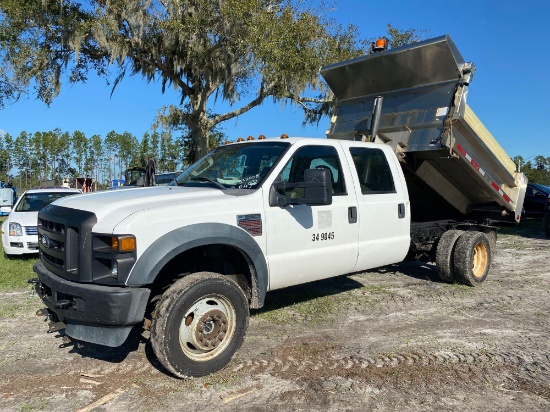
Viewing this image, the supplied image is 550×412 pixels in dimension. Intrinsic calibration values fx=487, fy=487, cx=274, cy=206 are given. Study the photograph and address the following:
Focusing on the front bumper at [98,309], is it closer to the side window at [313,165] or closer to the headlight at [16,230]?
the side window at [313,165]

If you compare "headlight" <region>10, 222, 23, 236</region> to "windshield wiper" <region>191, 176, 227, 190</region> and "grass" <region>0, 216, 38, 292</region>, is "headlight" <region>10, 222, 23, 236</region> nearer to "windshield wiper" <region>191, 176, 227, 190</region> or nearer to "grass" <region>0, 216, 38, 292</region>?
"grass" <region>0, 216, 38, 292</region>

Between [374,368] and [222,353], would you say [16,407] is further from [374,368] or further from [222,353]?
[374,368]

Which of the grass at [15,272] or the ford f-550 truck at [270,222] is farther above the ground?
the ford f-550 truck at [270,222]

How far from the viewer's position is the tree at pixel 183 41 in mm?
15477

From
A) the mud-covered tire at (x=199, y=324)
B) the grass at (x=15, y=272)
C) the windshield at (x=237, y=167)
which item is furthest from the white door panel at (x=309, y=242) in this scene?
the grass at (x=15, y=272)

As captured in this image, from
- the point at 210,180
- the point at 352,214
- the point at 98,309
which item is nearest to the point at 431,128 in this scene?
the point at 352,214

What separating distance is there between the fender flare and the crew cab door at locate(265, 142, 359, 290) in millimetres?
172

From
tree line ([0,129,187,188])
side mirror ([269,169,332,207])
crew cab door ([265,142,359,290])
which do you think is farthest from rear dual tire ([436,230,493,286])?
tree line ([0,129,187,188])

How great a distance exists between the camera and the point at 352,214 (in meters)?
5.23

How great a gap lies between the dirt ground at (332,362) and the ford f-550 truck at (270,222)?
1.37 ft

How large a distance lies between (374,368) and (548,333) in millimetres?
2160

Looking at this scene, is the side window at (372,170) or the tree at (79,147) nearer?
the side window at (372,170)

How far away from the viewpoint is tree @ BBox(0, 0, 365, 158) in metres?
15.5

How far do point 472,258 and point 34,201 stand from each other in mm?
8743
